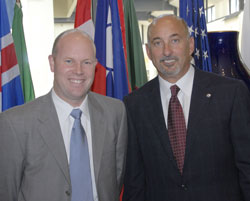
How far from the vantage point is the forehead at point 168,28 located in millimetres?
2160

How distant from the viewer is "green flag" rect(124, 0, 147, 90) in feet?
11.4

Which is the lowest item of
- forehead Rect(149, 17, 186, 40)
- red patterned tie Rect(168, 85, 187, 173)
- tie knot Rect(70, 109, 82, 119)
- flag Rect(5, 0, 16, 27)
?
red patterned tie Rect(168, 85, 187, 173)

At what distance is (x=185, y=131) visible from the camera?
207cm

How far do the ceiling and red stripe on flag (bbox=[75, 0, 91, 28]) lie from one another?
169 inches

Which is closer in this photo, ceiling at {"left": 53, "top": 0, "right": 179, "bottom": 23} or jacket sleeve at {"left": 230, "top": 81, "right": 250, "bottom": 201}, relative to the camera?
jacket sleeve at {"left": 230, "top": 81, "right": 250, "bottom": 201}

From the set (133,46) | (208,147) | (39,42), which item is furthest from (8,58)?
(39,42)

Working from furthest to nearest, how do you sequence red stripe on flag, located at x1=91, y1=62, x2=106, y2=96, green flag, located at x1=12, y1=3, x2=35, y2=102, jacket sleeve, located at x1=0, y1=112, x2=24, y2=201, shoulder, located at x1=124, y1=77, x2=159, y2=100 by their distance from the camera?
green flag, located at x1=12, y1=3, x2=35, y2=102, red stripe on flag, located at x1=91, y1=62, x2=106, y2=96, shoulder, located at x1=124, y1=77, x2=159, y2=100, jacket sleeve, located at x1=0, y1=112, x2=24, y2=201

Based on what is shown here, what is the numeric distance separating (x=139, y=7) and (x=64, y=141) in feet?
27.3

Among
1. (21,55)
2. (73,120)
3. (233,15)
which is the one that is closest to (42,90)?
(21,55)

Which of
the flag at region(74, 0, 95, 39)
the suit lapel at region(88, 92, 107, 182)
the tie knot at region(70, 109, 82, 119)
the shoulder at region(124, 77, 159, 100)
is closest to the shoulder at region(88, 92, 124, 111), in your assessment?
the suit lapel at region(88, 92, 107, 182)

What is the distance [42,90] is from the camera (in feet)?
25.8

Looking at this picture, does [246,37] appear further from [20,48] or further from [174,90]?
[20,48]

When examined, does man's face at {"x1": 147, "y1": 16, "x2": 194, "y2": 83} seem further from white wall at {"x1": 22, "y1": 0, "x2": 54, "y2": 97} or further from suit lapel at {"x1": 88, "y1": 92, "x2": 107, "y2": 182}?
white wall at {"x1": 22, "y1": 0, "x2": 54, "y2": 97}

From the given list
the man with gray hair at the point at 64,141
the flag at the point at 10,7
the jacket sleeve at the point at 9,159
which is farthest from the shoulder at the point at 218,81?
the flag at the point at 10,7
